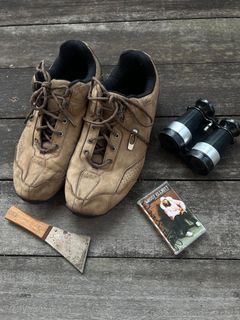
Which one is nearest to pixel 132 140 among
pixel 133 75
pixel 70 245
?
pixel 133 75

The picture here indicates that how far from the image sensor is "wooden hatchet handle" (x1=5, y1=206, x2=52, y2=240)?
99cm

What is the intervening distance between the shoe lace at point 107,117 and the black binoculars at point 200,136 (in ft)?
0.27

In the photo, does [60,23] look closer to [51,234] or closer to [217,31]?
[217,31]

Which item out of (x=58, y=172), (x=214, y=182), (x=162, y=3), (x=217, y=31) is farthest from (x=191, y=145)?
(x=162, y=3)

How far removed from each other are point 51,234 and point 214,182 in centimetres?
43

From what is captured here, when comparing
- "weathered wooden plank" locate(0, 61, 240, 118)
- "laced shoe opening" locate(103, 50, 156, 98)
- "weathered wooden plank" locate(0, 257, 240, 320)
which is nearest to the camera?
"weathered wooden plank" locate(0, 257, 240, 320)

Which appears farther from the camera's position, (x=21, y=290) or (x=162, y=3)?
(x=162, y=3)

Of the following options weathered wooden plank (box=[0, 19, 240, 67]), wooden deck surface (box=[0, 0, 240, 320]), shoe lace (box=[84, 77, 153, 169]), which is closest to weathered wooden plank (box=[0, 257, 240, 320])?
wooden deck surface (box=[0, 0, 240, 320])

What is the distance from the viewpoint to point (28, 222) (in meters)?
1.00

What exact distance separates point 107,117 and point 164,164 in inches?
8.1

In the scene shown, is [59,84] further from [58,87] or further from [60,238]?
[60,238]

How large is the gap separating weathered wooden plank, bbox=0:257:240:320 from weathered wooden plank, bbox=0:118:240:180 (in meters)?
0.23

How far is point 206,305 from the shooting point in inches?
35.7

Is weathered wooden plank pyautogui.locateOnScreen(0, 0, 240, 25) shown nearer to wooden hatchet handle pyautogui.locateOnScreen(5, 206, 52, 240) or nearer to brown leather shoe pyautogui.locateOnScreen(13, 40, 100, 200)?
brown leather shoe pyautogui.locateOnScreen(13, 40, 100, 200)
